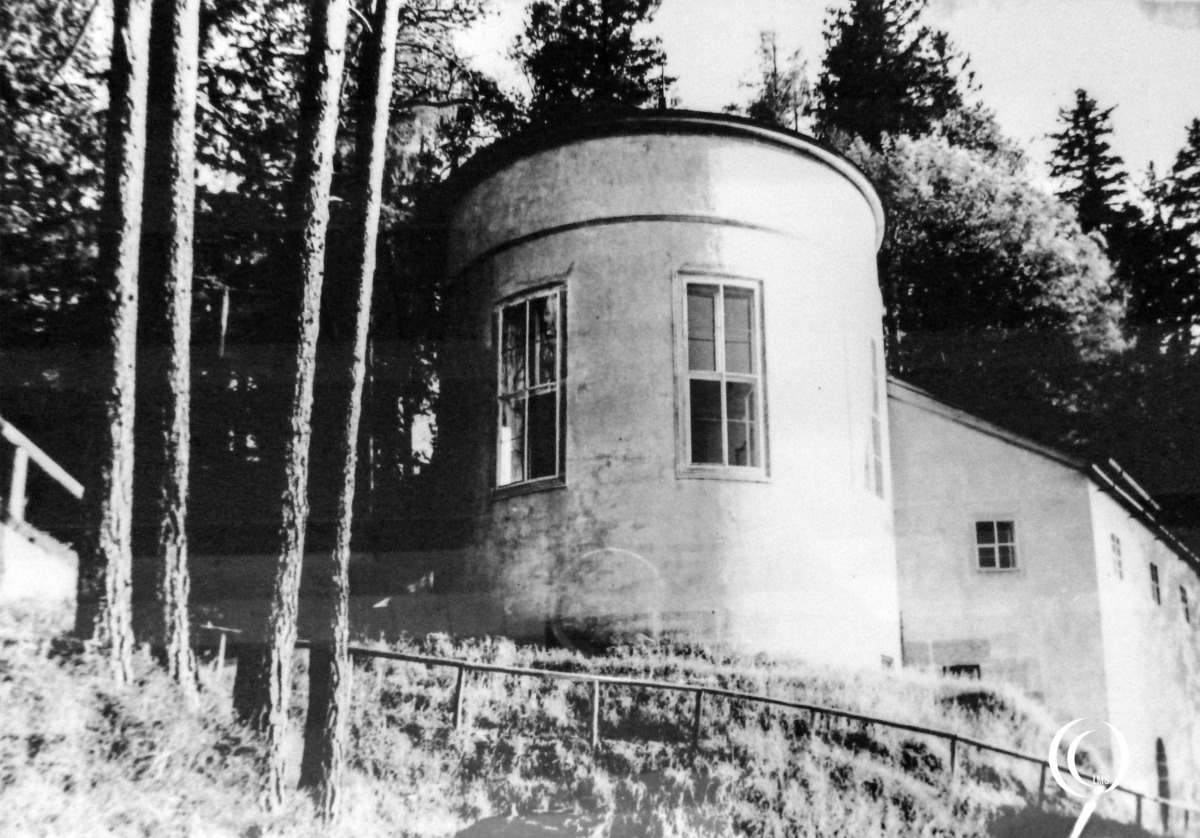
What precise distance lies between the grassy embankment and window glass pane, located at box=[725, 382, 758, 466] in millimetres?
494

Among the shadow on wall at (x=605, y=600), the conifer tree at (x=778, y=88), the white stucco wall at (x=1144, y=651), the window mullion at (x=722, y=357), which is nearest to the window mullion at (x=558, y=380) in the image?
the shadow on wall at (x=605, y=600)

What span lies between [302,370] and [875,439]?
1.45 metres

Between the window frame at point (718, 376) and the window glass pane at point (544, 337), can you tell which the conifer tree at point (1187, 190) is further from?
the window glass pane at point (544, 337)

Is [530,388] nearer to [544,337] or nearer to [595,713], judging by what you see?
[544,337]

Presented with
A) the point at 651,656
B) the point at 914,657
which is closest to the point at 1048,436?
the point at 914,657

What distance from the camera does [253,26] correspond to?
9.46 feet

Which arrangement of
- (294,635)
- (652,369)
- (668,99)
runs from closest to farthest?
(294,635), (652,369), (668,99)

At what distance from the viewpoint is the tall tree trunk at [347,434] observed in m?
2.47

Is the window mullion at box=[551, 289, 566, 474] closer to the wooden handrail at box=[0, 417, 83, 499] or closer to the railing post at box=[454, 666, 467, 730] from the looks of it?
the railing post at box=[454, 666, 467, 730]

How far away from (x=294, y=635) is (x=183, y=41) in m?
1.60

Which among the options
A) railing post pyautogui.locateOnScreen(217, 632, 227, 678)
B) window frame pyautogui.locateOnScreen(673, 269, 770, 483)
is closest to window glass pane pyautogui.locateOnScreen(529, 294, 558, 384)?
window frame pyautogui.locateOnScreen(673, 269, 770, 483)

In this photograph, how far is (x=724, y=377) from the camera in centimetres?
268

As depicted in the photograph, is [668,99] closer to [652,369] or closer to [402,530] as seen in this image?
[652,369]

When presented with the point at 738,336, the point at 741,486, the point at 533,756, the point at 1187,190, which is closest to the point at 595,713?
the point at 533,756
